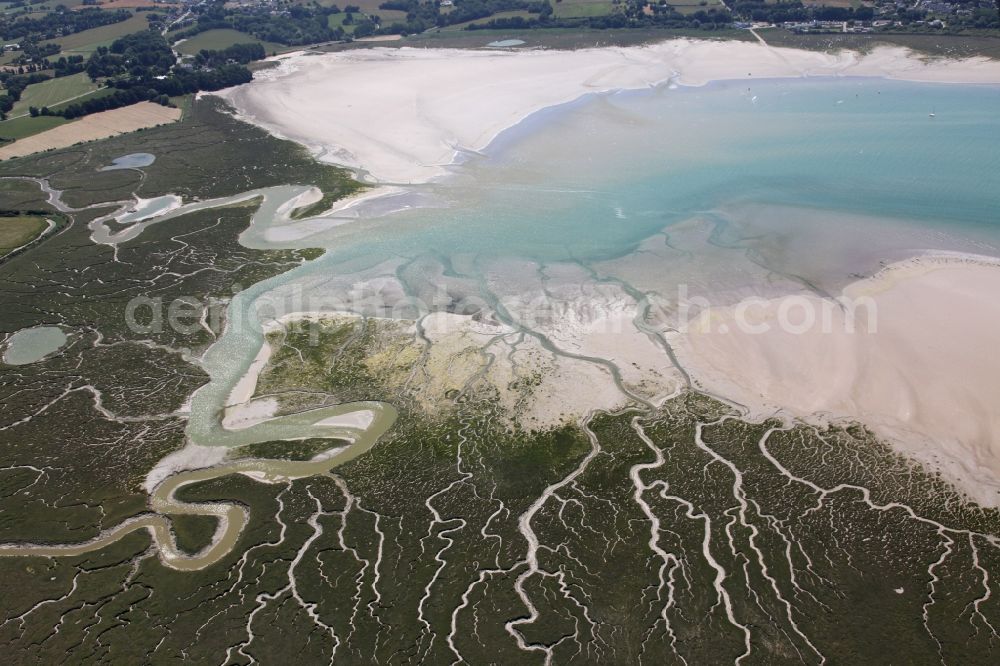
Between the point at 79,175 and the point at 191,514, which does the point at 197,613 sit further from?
the point at 79,175

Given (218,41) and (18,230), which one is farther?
(218,41)

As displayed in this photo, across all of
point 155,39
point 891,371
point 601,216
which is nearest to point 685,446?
point 891,371

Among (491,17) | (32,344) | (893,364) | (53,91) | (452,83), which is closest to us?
(893,364)

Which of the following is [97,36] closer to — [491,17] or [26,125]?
[26,125]

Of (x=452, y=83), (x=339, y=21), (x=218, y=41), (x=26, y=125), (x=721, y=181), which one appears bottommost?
(x=721, y=181)

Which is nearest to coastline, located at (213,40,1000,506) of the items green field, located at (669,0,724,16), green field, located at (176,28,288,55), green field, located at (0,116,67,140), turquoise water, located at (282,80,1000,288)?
turquoise water, located at (282,80,1000,288)

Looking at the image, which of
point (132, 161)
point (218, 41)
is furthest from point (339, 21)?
point (132, 161)
